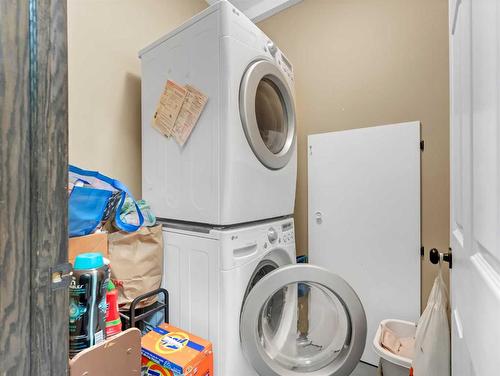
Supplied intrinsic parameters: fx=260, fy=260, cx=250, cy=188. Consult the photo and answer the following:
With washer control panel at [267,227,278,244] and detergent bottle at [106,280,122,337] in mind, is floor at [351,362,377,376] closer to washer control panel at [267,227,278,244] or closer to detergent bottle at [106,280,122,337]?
washer control panel at [267,227,278,244]

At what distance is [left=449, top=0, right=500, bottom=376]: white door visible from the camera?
1.41 feet

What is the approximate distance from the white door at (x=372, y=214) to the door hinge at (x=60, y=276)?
1590 mm

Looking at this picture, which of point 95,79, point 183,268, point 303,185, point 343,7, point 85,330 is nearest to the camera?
point 85,330

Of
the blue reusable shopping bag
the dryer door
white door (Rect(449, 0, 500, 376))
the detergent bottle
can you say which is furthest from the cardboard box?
white door (Rect(449, 0, 500, 376))

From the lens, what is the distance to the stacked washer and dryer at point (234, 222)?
110 cm

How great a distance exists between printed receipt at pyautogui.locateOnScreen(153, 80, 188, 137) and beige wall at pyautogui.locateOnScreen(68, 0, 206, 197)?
319 mm

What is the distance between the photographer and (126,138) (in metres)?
1.55

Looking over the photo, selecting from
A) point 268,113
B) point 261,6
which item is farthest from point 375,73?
point 261,6

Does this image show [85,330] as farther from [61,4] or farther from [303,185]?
[303,185]

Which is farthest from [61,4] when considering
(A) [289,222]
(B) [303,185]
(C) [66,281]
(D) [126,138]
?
(B) [303,185]

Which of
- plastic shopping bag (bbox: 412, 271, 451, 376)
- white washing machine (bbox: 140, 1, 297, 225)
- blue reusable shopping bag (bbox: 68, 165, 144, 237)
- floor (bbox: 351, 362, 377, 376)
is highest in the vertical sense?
white washing machine (bbox: 140, 1, 297, 225)

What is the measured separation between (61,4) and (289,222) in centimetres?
129

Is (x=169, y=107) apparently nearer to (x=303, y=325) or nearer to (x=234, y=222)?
(x=234, y=222)

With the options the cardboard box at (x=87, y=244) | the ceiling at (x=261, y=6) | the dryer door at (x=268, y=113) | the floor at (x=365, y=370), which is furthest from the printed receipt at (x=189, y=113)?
the floor at (x=365, y=370)
